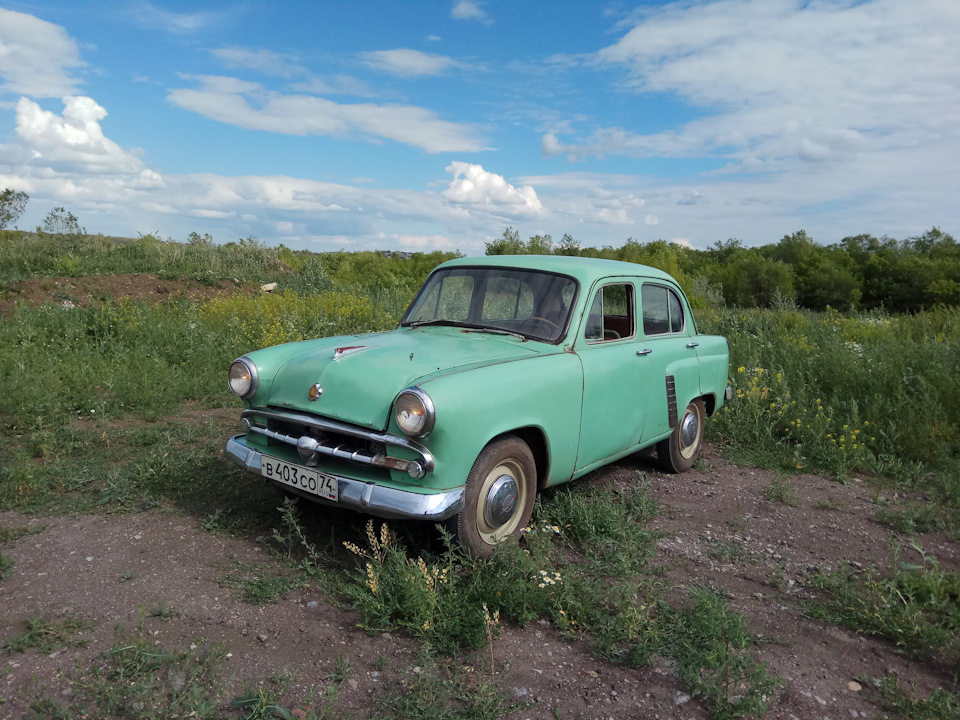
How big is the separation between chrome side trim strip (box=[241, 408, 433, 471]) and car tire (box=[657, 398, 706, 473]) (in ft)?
9.32

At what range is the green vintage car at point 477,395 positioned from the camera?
10.7ft

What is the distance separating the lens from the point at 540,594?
3.24m

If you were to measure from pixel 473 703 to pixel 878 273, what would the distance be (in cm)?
4582

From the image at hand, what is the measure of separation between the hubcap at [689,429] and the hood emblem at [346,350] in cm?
287

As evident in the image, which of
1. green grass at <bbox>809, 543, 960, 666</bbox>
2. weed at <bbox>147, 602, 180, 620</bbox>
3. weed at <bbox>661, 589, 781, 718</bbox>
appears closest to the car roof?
weed at <bbox>661, 589, 781, 718</bbox>

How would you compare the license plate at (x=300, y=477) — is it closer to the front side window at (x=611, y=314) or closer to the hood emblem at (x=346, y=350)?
the hood emblem at (x=346, y=350)

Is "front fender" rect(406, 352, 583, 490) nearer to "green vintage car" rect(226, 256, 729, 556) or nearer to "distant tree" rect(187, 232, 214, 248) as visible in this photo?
"green vintage car" rect(226, 256, 729, 556)

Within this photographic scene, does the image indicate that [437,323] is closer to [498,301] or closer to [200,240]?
[498,301]

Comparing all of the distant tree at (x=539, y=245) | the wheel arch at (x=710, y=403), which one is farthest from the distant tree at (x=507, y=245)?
the wheel arch at (x=710, y=403)

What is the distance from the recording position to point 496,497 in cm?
355

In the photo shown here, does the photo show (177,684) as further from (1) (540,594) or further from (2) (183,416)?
(2) (183,416)

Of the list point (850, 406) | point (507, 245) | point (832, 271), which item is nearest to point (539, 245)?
point (507, 245)

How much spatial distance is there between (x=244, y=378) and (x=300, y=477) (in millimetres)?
787

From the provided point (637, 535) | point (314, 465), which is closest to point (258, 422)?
point (314, 465)
